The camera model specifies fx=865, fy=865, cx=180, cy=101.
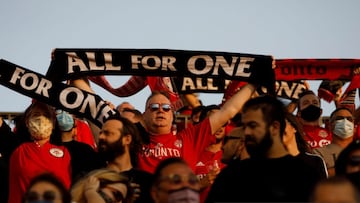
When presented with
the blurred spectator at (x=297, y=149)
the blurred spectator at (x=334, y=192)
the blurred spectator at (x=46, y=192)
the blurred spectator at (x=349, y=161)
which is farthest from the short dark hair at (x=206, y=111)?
the blurred spectator at (x=334, y=192)

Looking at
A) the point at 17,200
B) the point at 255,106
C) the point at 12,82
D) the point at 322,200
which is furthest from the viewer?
the point at 12,82

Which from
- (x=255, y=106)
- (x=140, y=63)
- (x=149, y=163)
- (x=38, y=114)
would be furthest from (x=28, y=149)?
(x=255, y=106)

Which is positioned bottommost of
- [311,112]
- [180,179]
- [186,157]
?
[180,179]

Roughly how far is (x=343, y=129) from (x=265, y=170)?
12.8 ft

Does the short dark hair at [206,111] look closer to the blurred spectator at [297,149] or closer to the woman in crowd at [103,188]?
the blurred spectator at [297,149]

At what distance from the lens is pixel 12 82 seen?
376 inches

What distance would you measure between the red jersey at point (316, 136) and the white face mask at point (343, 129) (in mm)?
492

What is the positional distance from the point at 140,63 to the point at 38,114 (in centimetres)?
164

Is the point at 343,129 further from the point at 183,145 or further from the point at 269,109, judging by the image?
the point at 269,109

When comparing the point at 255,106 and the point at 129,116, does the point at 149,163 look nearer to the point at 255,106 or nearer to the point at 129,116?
the point at 129,116

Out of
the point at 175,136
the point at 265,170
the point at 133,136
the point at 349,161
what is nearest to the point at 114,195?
the point at 133,136

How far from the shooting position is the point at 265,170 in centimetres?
587

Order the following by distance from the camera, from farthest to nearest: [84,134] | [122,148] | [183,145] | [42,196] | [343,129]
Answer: [84,134], [343,129], [183,145], [122,148], [42,196]

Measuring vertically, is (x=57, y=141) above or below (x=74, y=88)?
below
